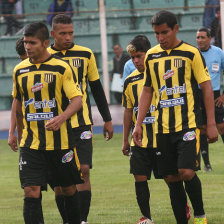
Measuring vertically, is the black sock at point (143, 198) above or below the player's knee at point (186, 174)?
below

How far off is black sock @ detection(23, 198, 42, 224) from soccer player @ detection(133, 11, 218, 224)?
1.10 meters

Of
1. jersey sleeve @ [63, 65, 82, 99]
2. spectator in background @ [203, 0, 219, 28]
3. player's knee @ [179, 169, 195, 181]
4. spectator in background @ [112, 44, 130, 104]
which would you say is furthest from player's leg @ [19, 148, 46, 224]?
spectator in background @ [203, 0, 219, 28]

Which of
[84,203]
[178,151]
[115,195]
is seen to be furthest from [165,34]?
[115,195]

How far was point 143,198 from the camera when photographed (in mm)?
6551

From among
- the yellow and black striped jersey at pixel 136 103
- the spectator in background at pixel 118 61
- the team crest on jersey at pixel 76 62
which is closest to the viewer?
the team crest on jersey at pixel 76 62

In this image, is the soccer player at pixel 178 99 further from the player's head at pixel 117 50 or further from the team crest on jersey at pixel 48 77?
the player's head at pixel 117 50

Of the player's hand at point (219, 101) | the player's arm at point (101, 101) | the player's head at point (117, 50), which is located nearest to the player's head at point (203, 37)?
the player's hand at point (219, 101)

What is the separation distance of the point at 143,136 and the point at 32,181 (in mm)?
A: 1463

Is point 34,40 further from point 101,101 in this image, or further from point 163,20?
point 101,101

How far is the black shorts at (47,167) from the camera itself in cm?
567

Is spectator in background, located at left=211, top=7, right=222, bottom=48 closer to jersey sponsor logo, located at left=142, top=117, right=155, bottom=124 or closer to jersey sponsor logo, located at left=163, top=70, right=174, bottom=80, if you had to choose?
jersey sponsor logo, located at left=142, top=117, right=155, bottom=124

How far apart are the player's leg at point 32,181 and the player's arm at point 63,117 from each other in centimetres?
41

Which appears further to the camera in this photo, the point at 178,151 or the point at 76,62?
the point at 76,62

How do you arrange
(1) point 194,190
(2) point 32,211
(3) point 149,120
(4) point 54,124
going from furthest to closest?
(3) point 149,120 < (1) point 194,190 < (2) point 32,211 < (4) point 54,124
